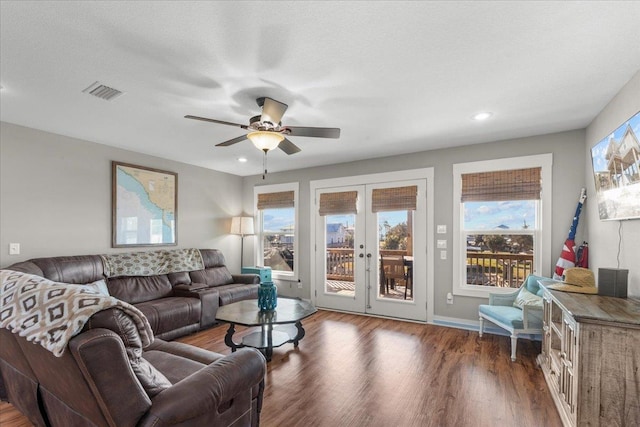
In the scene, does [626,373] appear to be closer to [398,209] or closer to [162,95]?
[398,209]

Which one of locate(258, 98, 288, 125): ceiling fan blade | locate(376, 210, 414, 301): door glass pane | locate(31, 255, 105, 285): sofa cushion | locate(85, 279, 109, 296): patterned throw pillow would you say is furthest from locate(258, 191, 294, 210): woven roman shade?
locate(258, 98, 288, 125): ceiling fan blade

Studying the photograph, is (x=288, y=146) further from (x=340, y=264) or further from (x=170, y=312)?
(x=340, y=264)

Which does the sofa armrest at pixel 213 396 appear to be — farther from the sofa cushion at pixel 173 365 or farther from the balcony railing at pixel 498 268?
the balcony railing at pixel 498 268

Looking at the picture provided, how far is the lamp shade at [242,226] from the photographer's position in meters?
5.61

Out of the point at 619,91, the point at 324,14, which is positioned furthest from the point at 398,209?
the point at 324,14

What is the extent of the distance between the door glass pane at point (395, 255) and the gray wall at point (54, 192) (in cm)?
346

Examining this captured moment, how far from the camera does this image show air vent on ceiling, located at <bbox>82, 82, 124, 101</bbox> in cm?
238

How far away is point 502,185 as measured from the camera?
12.4 feet

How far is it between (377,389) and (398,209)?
8.37 feet

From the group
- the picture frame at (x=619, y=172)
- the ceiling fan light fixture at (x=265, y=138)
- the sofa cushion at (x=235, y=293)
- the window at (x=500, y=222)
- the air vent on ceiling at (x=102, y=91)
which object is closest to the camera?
the picture frame at (x=619, y=172)

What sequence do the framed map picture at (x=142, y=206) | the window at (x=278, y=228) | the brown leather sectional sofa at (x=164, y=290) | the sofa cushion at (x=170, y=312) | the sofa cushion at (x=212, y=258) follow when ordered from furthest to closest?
the window at (x=278, y=228) → the sofa cushion at (x=212, y=258) → the framed map picture at (x=142, y=206) → the sofa cushion at (x=170, y=312) → the brown leather sectional sofa at (x=164, y=290)

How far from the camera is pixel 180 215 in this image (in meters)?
4.88

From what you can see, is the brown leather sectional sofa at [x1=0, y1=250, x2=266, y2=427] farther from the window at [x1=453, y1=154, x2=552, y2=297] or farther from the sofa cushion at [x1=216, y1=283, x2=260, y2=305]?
the window at [x1=453, y1=154, x2=552, y2=297]

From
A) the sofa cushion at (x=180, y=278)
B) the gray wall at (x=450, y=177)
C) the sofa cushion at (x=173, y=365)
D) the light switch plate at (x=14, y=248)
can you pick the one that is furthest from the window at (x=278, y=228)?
the sofa cushion at (x=173, y=365)
